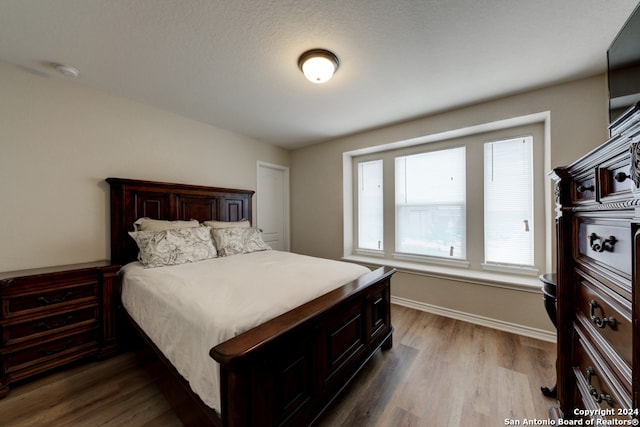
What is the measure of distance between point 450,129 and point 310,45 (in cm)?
198

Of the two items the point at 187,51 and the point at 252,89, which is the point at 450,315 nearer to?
the point at 252,89

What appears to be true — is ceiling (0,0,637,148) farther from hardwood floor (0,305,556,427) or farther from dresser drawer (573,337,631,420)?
hardwood floor (0,305,556,427)

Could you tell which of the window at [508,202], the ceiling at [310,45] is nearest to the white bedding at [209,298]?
the ceiling at [310,45]

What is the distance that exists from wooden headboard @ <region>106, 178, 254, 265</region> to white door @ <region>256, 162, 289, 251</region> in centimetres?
52

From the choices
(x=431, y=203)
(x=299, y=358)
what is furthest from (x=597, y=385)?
(x=431, y=203)

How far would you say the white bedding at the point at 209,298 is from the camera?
110 centimetres

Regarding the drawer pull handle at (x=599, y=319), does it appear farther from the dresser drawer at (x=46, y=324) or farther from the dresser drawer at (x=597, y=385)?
the dresser drawer at (x=46, y=324)

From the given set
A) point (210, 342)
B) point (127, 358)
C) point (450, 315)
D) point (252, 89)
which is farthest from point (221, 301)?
point (450, 315)

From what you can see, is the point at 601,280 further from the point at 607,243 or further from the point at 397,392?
the point at 397,392

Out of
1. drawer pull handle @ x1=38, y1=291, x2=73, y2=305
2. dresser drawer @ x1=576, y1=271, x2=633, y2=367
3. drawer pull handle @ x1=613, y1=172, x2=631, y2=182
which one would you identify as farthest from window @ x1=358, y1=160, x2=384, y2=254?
drawer pull handle @ x1=38, y1=291, x2=73, y2=305

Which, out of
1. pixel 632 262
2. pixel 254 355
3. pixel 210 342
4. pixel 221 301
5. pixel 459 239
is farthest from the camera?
pixel 459 239

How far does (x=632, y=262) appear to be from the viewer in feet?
2.25

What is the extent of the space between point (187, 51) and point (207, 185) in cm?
180

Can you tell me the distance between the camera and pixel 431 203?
3.26 m
